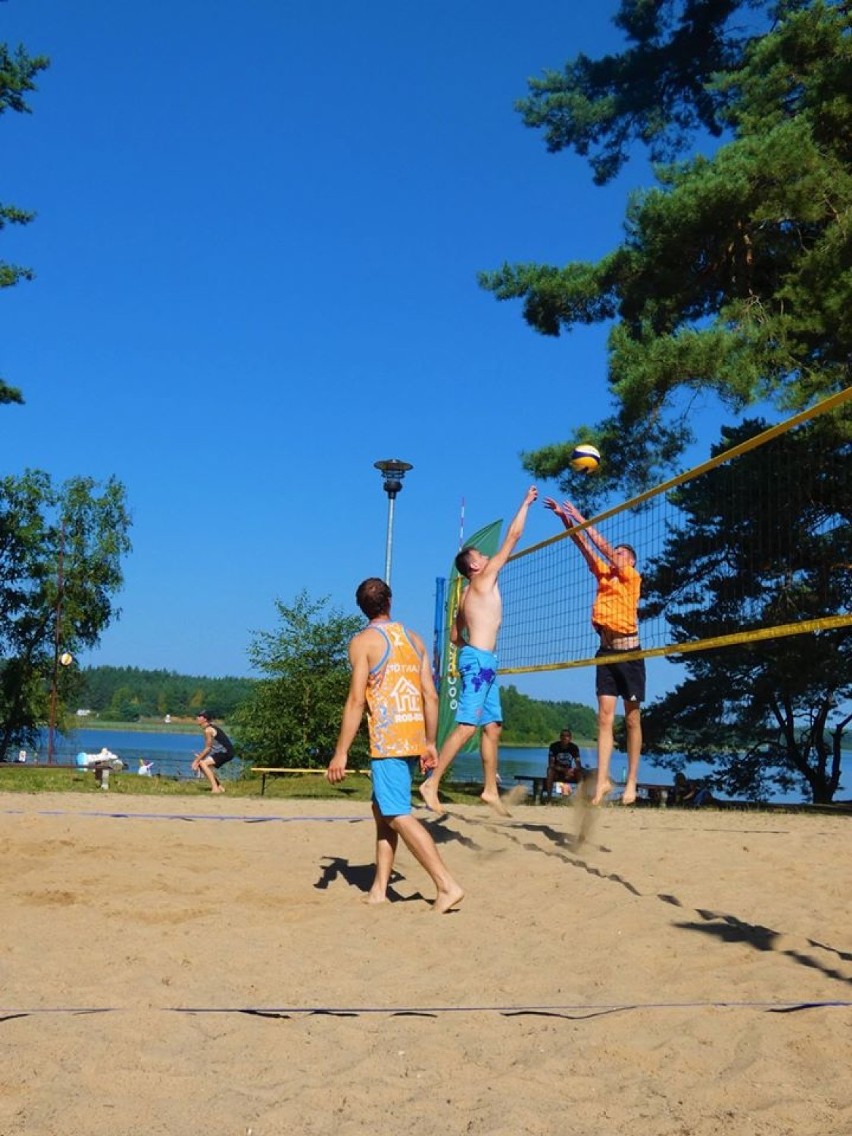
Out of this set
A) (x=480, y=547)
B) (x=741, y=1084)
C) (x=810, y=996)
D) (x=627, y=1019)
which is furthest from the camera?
(x=480, y=547)

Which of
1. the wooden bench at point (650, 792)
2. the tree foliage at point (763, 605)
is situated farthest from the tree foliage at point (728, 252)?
the wooden bench at point (650, 792)

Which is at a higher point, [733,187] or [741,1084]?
[733,187]

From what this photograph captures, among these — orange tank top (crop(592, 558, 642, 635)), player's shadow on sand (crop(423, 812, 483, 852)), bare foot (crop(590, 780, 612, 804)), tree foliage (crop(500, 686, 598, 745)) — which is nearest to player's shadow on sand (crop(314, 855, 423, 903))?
player's shadow on sand (crop(423, 812, 483, 852))

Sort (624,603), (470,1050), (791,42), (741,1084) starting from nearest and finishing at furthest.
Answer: (741,1084), (470,1050), (624,603), (791,42)

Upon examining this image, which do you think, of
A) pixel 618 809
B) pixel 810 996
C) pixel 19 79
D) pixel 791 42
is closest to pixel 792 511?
pixel 618 809

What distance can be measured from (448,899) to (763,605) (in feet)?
37.1

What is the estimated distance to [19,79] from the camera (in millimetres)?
19219

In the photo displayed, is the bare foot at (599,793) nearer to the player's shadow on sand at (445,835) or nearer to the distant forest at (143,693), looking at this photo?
the player's shadow on sand at (445,835)

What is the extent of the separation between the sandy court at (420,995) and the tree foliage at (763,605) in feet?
18.0

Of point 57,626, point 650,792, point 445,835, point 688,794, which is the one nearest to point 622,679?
point 445,835

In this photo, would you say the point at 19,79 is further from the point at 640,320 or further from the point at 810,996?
the point at 810,996

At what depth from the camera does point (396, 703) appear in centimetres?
473

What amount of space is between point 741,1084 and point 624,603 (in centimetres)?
418

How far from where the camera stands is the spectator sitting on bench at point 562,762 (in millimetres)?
13383
